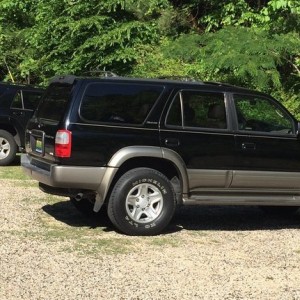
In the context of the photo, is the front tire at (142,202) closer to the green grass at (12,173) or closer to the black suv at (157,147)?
the black suv at (157,147)

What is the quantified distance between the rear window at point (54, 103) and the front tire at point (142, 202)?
108cm

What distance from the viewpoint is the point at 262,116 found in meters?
7.82

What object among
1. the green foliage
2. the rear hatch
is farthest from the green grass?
the green foliage

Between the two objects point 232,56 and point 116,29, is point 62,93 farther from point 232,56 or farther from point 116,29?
point 116,29

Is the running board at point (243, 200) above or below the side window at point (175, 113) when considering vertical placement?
below

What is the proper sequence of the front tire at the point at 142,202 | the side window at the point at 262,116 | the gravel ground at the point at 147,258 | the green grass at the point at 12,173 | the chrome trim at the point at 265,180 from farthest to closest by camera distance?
the green grass at the point at 12,173 → the side window at the point at 262,116 → the chrome trim at the point at 265,180 → the front tire at the point at 142,202 → the gravel ground at the point at 147,258

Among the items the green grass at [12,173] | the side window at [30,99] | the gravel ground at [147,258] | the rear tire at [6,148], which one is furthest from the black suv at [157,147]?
the side window at [30,99]

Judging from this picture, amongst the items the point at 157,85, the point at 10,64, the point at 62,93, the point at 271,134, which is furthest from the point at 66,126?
the point at 10,64

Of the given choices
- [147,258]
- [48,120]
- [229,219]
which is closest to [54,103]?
[48,120]

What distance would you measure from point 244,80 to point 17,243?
6.27 m

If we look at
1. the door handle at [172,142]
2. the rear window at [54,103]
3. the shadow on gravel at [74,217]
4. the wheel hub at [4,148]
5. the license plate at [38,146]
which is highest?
the rear window at [54,103]

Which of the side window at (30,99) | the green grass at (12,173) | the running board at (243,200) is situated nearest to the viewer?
the running board at (243,200)

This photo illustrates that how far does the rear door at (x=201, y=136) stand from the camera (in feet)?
23.8

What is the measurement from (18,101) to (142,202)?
6.96 meters
